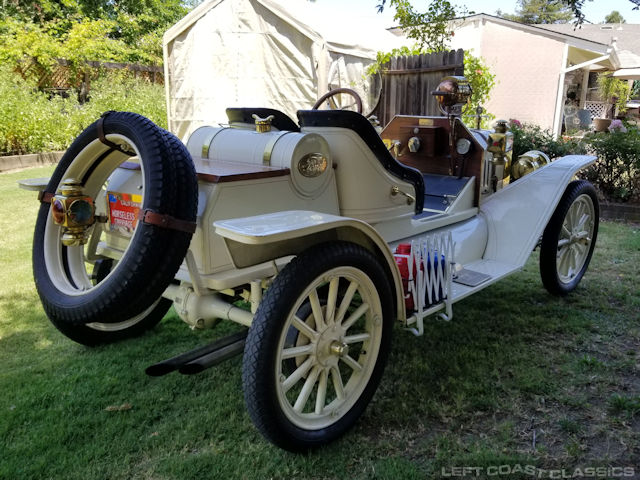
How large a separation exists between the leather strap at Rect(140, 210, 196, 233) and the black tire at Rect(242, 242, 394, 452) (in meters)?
0.41

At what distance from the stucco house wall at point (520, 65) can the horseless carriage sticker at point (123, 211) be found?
1299 cm

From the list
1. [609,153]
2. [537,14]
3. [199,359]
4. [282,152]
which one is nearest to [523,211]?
[282,152]

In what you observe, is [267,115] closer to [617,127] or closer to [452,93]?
[452,93]

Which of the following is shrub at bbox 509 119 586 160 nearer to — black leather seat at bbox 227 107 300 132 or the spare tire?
black leather seat at bbox 227 107 300 132

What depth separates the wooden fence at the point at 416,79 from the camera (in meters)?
7.43

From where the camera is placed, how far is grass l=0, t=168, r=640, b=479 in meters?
2.22

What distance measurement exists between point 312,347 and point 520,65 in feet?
47.1

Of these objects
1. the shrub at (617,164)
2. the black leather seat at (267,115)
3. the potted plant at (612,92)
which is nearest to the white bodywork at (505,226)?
the black leather seat at (267,115)

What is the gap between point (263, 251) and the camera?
2.16m

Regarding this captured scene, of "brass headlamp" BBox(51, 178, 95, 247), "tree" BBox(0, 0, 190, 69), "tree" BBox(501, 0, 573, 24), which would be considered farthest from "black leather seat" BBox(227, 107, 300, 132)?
"tree" BBox(501, 0, 573, 24)

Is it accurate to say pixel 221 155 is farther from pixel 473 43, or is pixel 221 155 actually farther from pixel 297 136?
pixel 473 43

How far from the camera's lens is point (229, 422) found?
2484mm

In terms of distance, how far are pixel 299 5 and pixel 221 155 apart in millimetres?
7781

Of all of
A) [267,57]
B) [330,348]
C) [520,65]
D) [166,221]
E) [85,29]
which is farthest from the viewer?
[85,29]
